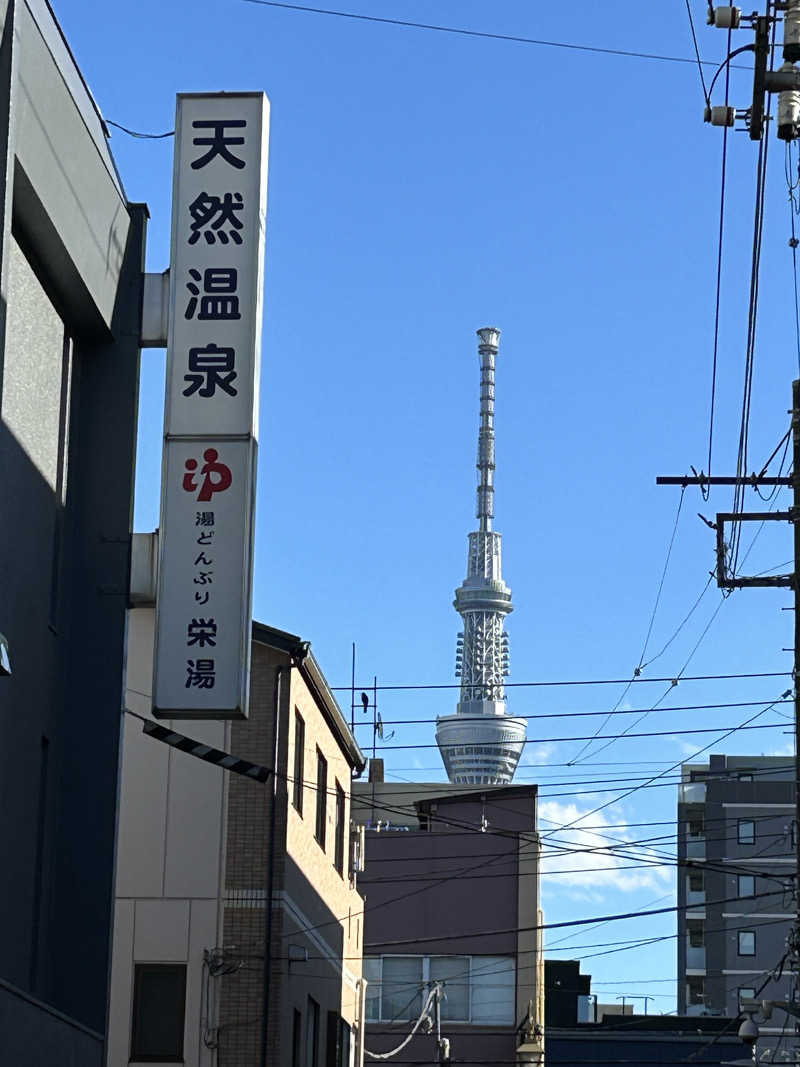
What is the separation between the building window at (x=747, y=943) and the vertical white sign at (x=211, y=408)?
10189 centimetres

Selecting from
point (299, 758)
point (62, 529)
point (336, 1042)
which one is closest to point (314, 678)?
point (299, 758)

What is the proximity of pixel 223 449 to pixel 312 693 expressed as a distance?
56.4 feet

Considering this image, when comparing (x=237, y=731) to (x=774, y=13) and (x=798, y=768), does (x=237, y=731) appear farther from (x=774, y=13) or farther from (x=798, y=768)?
(x=774, y=13)

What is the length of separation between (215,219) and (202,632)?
3784mm

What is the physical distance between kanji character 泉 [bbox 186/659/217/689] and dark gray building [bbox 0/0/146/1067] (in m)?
1.08

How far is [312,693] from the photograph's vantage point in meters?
33.0

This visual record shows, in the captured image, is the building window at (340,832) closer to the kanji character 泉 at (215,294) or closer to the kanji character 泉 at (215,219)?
the kanji character 泉 at (215,294)

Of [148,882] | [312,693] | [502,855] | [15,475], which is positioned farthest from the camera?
[502,855]

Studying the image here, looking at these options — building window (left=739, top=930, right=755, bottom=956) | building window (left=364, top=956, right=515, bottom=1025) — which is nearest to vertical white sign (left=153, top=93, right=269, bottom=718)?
building window (left=364, top=956, right=515, bottom=1025)

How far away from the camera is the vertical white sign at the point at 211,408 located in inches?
621

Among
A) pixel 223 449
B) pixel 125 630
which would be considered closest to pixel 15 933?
pixel 125 630

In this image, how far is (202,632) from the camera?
15.9 meters

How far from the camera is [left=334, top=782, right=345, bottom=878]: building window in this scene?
37.0m

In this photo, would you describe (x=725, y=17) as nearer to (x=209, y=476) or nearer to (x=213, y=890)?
(x=209, y=476)
